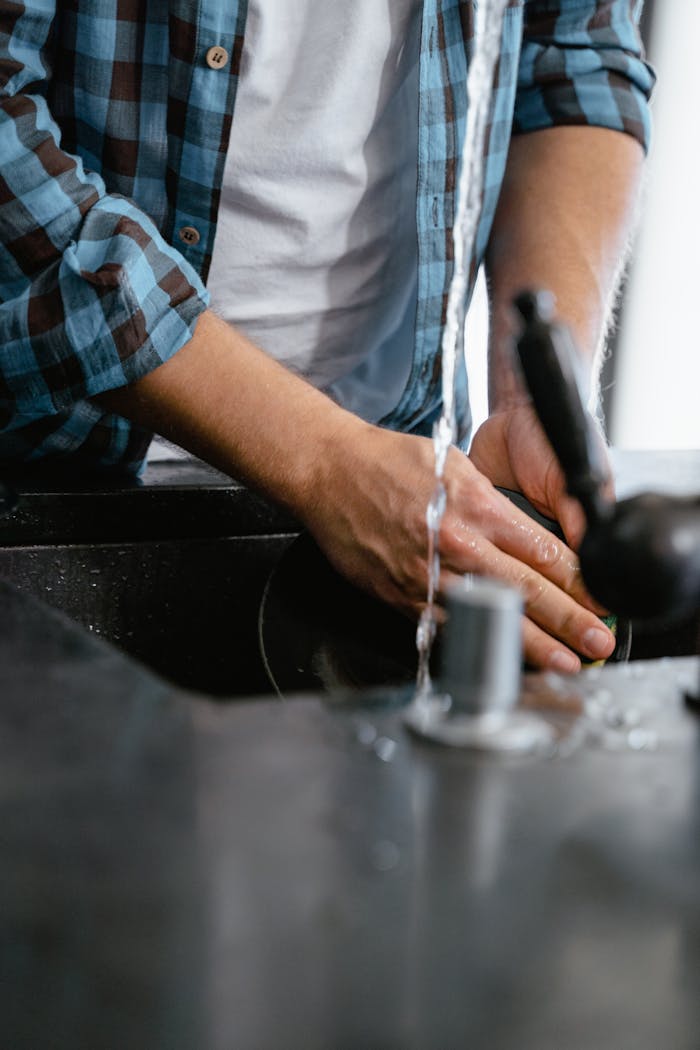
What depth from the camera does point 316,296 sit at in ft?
3.85

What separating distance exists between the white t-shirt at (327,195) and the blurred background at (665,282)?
140 centimetres

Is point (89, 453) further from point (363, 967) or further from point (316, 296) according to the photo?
point (363, 967)

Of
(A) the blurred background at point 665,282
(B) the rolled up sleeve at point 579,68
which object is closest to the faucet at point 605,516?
(B) the rolled up sleeve at point 579,68

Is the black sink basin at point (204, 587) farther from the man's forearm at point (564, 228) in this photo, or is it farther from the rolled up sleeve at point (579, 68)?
the rolled up sleeve at point (579, 68)

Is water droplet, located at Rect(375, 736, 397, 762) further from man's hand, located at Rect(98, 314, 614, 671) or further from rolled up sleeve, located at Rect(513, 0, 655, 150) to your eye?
rolled up sleeve, located at Rect(513, 0, 655, 150)

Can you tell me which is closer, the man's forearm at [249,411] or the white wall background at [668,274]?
the man's forearm at [249,411]

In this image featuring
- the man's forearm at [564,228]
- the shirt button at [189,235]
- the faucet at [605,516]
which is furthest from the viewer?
the man's forearm at [564,228]

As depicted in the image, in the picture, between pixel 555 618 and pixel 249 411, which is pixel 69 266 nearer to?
pixel 249 411

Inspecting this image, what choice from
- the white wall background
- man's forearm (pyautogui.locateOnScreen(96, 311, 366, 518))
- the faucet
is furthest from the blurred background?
the faucet

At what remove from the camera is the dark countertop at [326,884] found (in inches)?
11.3

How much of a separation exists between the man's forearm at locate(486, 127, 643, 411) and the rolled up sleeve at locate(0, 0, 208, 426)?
0.40 metres

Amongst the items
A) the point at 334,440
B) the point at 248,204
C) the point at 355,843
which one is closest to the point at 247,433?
the point at 334,440

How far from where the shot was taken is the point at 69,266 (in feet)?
2.86

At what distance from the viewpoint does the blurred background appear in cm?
273
